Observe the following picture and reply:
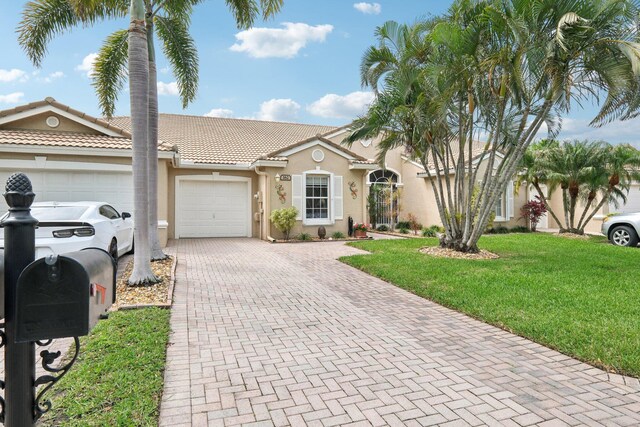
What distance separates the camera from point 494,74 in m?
9.90

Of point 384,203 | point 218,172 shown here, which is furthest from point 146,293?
point 384,203

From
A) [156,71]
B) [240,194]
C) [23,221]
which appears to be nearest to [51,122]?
[156,71]

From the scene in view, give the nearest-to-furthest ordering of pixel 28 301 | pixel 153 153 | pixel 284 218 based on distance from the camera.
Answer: pixel 28 301 → pixel 153 153 → pixel 284 218

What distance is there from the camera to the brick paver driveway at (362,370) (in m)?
3.20

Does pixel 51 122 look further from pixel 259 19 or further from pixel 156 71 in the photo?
pixel 259 19

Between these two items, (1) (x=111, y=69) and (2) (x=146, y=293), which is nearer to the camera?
(2) (x=146, y=293)

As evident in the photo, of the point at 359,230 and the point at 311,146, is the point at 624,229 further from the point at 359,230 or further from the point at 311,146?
the point at 311,146

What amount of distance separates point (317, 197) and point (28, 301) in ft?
48.5

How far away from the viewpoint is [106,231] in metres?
8.56

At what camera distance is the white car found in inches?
284

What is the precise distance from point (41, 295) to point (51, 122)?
14321mm

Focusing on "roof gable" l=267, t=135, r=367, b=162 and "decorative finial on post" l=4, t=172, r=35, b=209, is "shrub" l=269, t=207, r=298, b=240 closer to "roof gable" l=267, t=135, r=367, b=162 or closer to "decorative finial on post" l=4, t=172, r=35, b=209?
"roof gable" l=267, t=135, r=367, b=162

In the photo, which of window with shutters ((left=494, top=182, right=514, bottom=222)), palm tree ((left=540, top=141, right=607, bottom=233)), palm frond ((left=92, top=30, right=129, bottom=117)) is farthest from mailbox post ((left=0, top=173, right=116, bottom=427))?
window with shutters ((left=494, top=182, right=514, bottom=222))

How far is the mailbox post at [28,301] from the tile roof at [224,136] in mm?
14583
